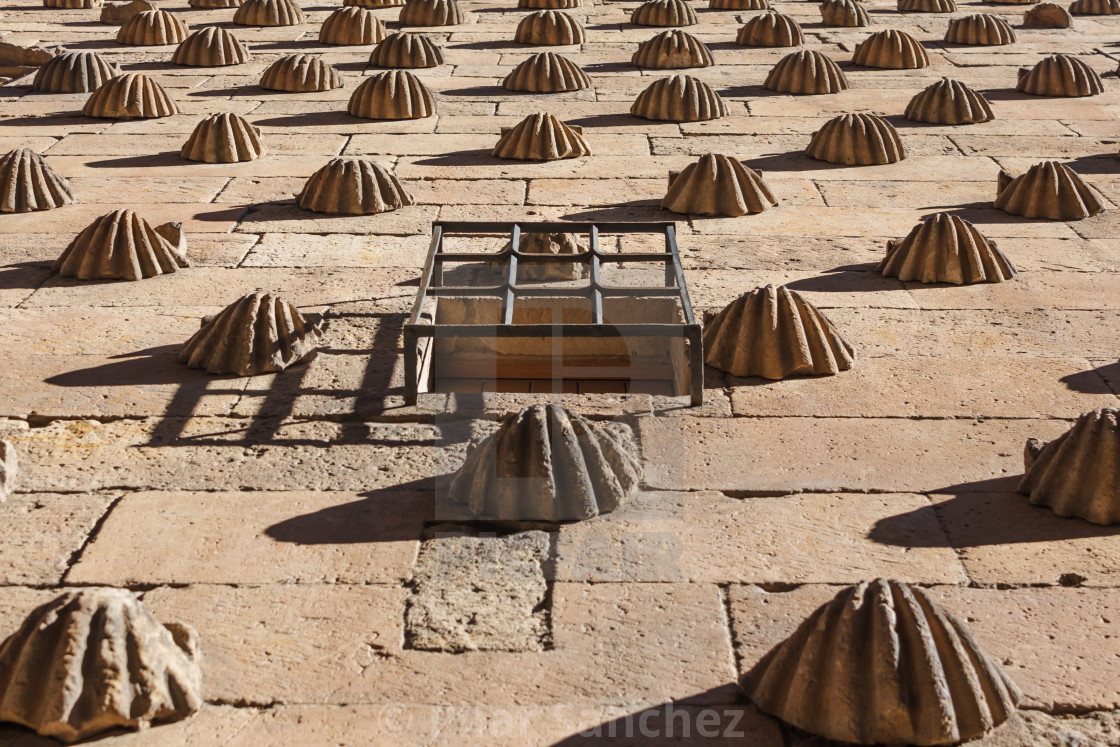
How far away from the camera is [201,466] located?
4762 mm

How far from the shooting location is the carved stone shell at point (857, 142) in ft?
29.4

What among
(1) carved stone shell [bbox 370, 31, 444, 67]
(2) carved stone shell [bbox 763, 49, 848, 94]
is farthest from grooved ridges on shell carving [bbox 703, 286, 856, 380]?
(1) carved stone shell [bbox 370, 31, 444, 67]

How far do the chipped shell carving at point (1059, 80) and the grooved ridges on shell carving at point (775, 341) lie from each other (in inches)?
258

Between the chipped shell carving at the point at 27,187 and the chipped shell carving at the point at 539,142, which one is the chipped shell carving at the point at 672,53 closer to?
the chipped shell carving at the point at 539,142

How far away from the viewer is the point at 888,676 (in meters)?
3.21

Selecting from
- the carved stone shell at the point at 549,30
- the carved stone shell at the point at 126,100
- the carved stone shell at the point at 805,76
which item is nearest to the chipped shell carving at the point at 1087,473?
the carved stone shell at the point at 805,76

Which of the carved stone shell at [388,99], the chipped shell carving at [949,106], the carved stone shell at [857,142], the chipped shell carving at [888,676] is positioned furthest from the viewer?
the carved stone shell at [388,99]

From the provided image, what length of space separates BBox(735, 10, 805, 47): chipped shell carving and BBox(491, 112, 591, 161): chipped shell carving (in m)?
4.73

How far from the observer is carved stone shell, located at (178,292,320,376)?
5555 mm

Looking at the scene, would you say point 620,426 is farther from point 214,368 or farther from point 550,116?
point 550,116

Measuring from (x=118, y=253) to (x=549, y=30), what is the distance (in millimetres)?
7522

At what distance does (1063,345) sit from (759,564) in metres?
2.61

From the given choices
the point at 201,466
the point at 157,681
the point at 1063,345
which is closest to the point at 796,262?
the point at 1063,345

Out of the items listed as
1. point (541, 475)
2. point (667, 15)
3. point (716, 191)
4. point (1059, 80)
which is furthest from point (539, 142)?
point (667, 15)
